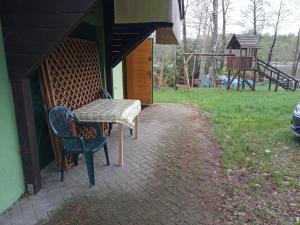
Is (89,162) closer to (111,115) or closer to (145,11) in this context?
(111,115)

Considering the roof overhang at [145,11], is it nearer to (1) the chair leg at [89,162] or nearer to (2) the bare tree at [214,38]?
(1) the chair leg at [89,162]

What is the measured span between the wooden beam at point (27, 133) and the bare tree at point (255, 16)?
18972 millimetres

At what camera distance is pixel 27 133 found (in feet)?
8.52

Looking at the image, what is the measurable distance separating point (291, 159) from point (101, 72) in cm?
398

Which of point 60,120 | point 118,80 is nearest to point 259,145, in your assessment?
point 60,120

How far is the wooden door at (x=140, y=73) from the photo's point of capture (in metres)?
7.48

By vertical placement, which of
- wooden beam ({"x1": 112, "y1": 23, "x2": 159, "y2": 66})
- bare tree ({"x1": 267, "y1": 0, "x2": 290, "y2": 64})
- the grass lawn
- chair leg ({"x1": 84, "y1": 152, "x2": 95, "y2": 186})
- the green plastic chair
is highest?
bare tree ({"x1": 267, "y1": 0, "x2": 290, "y2": 64})

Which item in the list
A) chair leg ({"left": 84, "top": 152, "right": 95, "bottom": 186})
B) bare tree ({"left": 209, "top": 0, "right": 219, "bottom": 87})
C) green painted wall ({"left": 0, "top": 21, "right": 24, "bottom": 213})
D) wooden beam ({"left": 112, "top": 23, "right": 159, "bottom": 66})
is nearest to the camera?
green painted wall ({"left": 0, "top": 21, "right": 24, "bottom": 213})

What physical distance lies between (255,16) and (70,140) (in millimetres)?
19256

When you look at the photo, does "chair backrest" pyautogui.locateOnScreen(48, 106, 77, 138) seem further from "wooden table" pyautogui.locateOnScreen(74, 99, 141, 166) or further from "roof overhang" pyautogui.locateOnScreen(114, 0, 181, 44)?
"roof overhang" pyautogui.locateOnScreen(114, 0, 181, 44)

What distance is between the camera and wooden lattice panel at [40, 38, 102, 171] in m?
3.19

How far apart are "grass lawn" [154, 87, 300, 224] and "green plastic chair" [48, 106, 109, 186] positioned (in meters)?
1.74

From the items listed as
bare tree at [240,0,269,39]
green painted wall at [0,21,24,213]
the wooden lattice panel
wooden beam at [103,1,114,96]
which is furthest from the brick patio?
bare tree at [240,0,269,39]

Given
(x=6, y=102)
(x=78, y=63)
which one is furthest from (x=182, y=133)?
(x=6, y=102)
